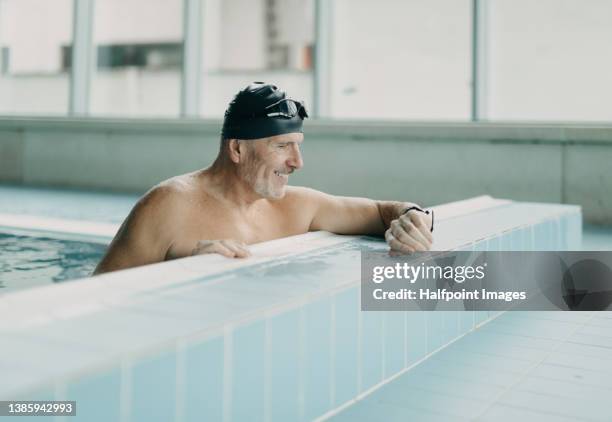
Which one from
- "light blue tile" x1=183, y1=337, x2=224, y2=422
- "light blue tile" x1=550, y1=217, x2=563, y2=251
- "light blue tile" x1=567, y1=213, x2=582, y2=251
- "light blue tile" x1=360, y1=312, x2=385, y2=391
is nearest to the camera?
"light blue tile" x1=183, y1=337, x2=224, y2=422

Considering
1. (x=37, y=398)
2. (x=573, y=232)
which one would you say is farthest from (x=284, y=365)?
(x=573, y=232)

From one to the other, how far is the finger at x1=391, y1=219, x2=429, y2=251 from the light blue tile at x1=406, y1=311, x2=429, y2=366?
0.23 meters

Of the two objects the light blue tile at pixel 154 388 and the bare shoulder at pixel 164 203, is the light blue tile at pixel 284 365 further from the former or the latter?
the bare shoulder at pixel 164 203

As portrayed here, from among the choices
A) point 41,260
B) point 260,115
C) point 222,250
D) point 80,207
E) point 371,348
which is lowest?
point 371,348

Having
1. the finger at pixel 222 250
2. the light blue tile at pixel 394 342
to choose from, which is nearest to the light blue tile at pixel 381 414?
the light blue tile at pixel 394 342

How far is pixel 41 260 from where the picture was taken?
462 centimetres

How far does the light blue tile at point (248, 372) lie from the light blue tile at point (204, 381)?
0.15 ft

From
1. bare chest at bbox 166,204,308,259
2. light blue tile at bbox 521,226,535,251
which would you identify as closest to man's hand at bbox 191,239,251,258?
bare chest at bbox 166,204,308,259

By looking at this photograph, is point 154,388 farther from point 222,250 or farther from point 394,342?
point 394,342

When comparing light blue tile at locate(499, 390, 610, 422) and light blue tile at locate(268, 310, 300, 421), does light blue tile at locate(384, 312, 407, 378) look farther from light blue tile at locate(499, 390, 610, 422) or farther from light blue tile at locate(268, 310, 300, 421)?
light blue tile at locate(268, 310, 300, 421)

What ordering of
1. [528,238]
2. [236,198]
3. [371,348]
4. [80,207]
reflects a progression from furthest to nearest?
1. [80,207]
2. [528,238]
3. [236,198]
4. [371,348]

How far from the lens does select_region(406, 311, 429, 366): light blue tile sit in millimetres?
2451

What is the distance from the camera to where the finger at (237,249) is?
2.38 m

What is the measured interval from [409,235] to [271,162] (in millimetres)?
512
